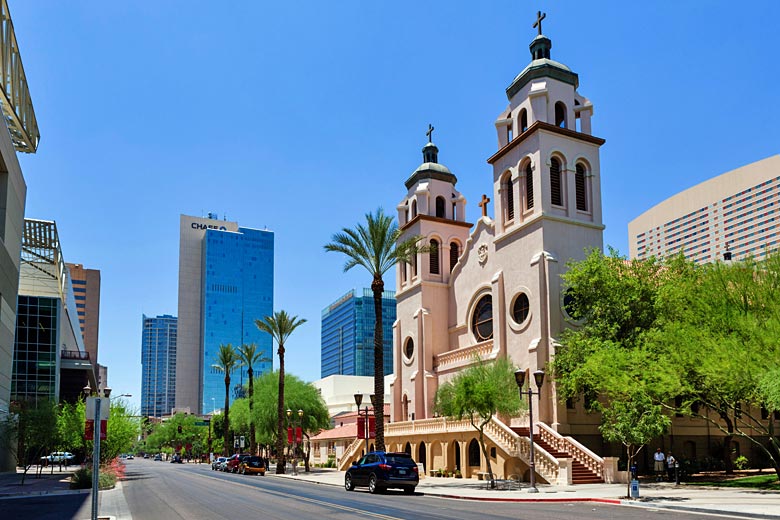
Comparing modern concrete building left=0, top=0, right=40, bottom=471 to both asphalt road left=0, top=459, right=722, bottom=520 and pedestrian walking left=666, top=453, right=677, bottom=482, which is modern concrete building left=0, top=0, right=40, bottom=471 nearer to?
asphalt road left=0, top=459, right=722, bottom=520

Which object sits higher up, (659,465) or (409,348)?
(409,348)

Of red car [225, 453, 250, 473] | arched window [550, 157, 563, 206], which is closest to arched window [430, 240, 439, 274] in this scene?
arched window [550, 157, 563, 206]

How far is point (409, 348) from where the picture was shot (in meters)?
54.4

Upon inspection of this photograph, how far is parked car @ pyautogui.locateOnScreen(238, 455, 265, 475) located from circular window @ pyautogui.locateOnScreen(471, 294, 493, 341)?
60.8 ft

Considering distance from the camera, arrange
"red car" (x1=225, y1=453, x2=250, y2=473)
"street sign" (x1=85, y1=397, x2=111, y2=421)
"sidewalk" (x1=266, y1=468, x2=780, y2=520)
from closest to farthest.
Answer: "street sign" (x1=85, y1=397, x2=111, y2=421), "sidewalk" (x1=266, y1=468, x2=780, y2=520), "red car" (x1=225, y1=453, x2=250, y2=473)

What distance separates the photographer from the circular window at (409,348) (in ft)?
177

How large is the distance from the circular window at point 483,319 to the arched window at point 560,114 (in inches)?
460

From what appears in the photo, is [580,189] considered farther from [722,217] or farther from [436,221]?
[722,217]

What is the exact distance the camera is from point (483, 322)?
48.0 m

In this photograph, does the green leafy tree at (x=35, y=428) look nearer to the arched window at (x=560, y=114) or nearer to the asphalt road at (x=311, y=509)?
the asphalt road at (x=311, y=509)

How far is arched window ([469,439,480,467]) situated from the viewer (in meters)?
40.0

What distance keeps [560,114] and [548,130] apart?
10.4ft

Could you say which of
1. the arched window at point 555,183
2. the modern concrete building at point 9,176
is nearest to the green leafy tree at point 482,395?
the arched window at point 555,183

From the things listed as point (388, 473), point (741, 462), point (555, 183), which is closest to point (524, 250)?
point (555, 183)
